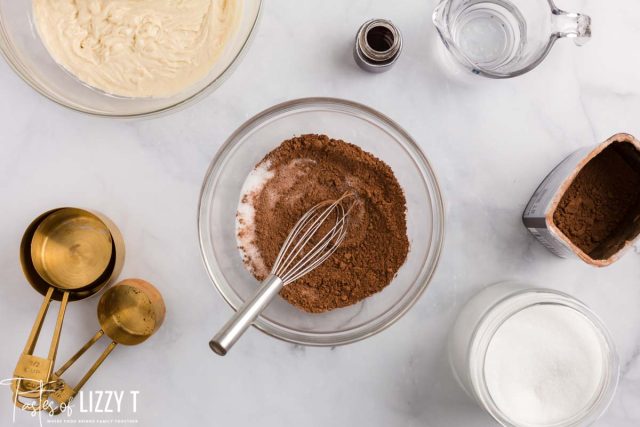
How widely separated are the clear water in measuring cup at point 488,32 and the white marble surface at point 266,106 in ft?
0.26

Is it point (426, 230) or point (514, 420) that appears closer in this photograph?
point (514, 420)

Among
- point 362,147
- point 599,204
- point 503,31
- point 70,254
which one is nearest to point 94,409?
point 70,254

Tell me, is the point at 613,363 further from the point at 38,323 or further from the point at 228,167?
the point at 38,323

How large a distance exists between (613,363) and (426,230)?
19.9 inches

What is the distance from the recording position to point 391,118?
4.38 feet

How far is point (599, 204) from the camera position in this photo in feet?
3.98

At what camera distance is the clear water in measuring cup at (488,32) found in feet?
4.46

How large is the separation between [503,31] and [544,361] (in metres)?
0.82

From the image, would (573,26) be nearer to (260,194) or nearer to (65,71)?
(260,194)

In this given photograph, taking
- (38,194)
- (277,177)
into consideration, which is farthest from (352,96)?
(38,194)

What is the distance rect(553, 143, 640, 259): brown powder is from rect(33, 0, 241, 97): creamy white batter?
2.86 ft

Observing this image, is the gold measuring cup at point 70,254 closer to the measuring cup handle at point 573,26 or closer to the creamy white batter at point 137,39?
the creamy white batter at point 137,39

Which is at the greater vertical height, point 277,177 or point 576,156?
point 576,156

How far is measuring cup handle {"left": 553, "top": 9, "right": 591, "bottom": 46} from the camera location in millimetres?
1223
